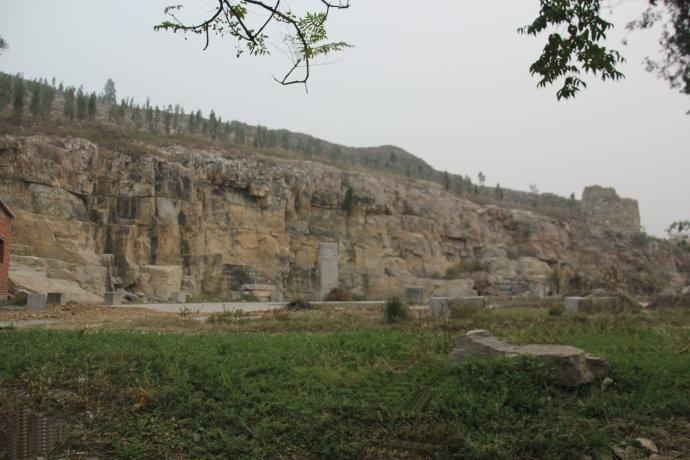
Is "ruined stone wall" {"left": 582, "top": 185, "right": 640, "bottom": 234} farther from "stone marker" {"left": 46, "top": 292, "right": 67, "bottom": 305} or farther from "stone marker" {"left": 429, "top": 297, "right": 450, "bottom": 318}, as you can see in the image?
"stone marker" {"left": 46, "top": 292, "right": 67, "bottom": 305}

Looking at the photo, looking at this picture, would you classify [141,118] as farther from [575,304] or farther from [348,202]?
[575,304]

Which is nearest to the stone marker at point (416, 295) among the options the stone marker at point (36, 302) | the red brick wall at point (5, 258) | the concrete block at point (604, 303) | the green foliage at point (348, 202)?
the concrete block at point (604, 303)

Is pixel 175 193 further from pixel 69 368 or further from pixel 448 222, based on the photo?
pixel 69 368

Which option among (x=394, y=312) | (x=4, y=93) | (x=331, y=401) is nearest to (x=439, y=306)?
(x=394, y=312)

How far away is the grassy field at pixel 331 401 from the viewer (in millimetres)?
5613

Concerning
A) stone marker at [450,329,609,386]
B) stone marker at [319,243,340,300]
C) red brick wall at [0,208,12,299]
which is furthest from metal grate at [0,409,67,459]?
stone marker at [319,243,340,300]

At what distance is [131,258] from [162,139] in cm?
1204

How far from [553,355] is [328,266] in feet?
103

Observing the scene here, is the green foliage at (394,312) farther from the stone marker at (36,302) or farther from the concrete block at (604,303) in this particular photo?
the stone marker at (36,302)

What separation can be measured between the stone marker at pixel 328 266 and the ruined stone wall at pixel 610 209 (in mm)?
38505

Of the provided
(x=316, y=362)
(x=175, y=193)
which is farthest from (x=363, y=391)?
(x=175, y=193)

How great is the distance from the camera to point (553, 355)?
6.86 m

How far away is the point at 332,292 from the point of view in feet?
105

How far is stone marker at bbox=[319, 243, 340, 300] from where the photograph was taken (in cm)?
3778
